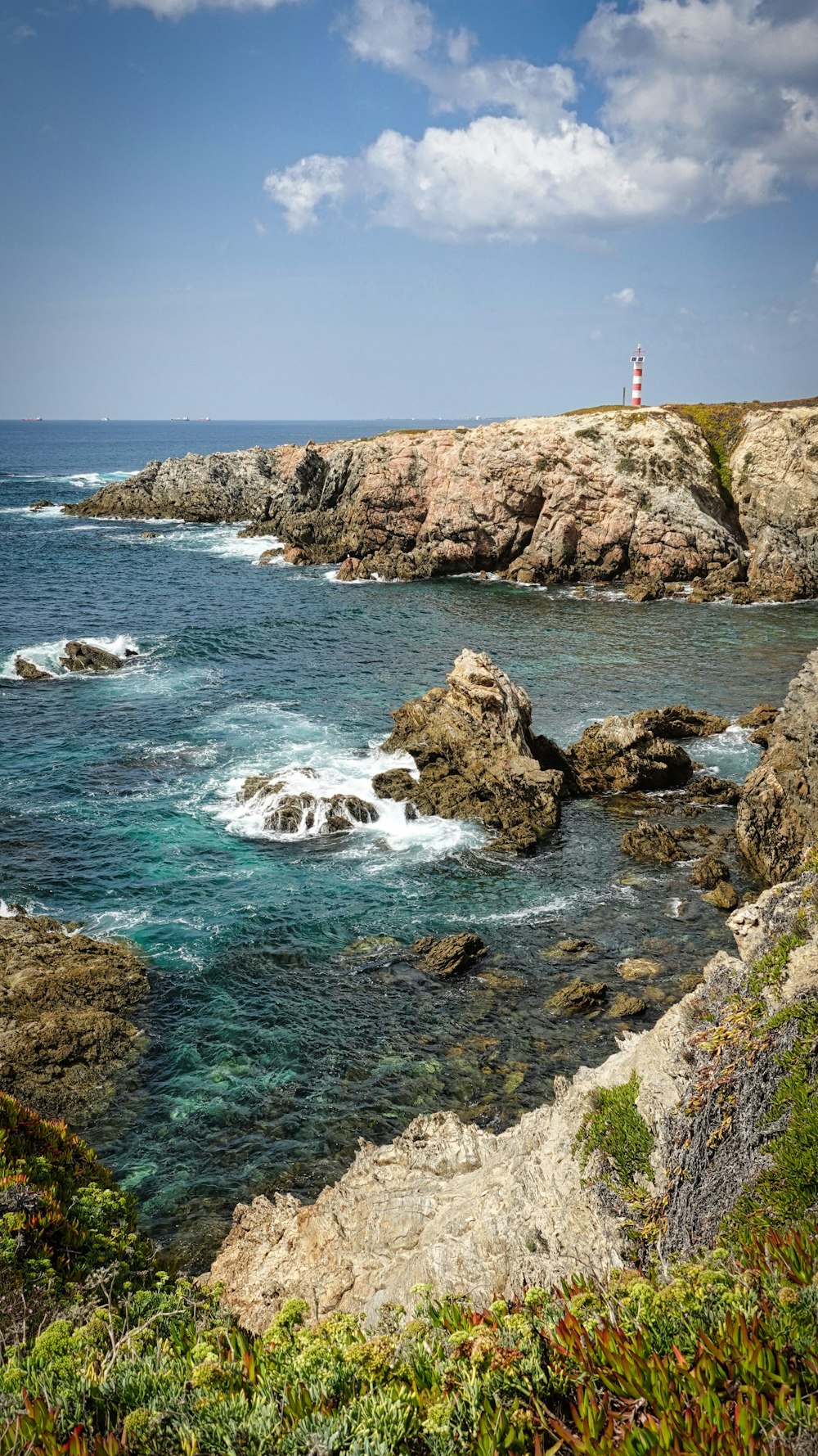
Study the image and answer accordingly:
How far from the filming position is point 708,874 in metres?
28.6

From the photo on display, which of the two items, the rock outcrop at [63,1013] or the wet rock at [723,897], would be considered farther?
the wet rock at [723,897]

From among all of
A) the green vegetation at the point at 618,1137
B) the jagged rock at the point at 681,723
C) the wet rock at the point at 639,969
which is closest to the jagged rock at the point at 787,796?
the wet rock at the point at 639,969

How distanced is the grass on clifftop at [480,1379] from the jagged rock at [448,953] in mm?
16471

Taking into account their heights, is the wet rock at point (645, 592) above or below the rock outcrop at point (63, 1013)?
above

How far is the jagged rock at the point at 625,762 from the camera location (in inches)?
1420

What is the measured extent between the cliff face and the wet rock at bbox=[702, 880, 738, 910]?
51.9 m

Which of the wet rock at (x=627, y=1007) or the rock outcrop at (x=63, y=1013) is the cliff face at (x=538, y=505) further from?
the rock outcrop at (x=63, y=1013)

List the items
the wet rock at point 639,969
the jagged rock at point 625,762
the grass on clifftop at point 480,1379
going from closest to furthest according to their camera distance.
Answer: the grass on clifftop at point 480,1379, the wet rock at point 639,969, the jagged rock at point 625,762

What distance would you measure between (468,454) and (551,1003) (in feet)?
221

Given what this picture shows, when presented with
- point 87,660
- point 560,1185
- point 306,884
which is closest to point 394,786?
point 306,884

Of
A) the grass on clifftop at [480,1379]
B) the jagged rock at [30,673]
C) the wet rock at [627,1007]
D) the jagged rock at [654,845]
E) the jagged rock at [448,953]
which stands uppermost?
the grass on clifftop at [480,1379]

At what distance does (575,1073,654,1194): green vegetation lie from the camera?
11000 millimetres

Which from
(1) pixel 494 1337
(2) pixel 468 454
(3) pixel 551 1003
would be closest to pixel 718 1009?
(1) pixel 494 1337

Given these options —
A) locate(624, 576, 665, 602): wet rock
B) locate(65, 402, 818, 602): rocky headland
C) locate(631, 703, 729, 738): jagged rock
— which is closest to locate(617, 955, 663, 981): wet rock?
locate(631, 703, 729, 738): jagged rock
